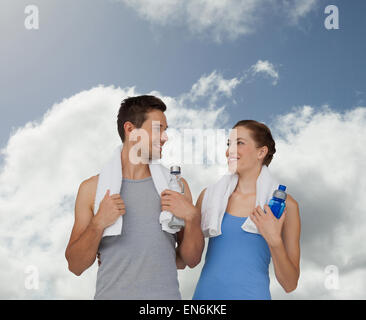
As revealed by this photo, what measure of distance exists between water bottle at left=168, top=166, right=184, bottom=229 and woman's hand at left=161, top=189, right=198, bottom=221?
44 mm

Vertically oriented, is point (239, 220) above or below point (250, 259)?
above

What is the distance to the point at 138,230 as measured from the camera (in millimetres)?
3633

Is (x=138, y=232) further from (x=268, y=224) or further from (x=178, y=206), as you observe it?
(x=268, y=224)

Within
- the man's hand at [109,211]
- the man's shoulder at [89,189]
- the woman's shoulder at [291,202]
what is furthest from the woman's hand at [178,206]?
the woman's shoulder at [291,202]

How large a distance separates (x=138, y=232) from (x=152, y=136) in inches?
30.8

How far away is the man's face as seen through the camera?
3791mm

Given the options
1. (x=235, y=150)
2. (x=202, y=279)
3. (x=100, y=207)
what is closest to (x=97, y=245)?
(x=100, y=207)

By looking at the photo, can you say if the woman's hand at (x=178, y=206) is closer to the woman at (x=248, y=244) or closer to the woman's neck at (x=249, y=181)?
the woman at (x=248, y=244)

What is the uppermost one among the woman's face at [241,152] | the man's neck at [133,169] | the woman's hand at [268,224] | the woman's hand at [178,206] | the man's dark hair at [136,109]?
the man's dark hair at [136,109]

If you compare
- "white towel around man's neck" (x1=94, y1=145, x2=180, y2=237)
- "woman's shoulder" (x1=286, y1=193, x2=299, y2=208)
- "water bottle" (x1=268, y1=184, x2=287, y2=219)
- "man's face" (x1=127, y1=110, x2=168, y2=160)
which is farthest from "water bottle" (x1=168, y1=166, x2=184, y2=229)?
"woman's shoulder" (x1=286, y1=193, x2=299, y2=208)

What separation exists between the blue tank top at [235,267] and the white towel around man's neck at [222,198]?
0.08 meters

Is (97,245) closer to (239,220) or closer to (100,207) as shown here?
(100,207)

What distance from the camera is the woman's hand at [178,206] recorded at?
11.6 ft
